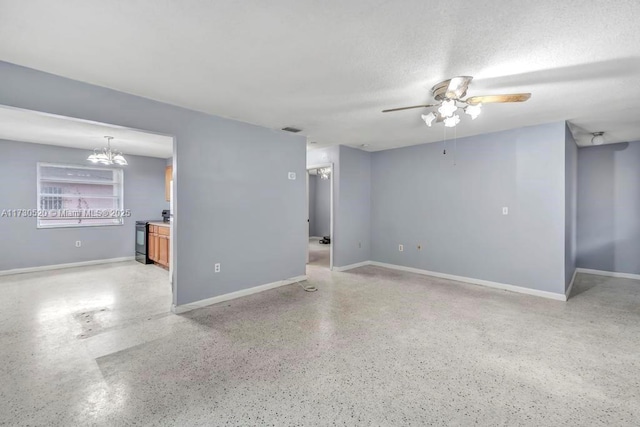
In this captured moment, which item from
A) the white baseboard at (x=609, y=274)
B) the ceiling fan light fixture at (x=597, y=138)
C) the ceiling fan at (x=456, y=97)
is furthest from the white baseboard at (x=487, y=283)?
the ceiling fan at (x=456, y=97)

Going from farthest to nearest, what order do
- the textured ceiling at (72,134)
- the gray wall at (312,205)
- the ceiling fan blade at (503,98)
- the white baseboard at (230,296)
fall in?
1. the gray wall at (312,205)
2. the textured ceiling at (72,134)
3. the white baseboard at (230,296)
4. the ceiling fan blade at (503,98)

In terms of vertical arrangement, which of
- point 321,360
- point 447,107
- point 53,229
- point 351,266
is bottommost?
point 321,360

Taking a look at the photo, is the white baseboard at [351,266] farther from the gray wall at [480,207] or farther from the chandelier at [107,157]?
the chandelier at [107,157]

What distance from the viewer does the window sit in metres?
5.39

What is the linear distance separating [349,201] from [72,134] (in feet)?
16.0

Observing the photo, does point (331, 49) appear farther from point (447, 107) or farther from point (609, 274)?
point (609, 274)

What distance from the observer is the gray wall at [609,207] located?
499 cm

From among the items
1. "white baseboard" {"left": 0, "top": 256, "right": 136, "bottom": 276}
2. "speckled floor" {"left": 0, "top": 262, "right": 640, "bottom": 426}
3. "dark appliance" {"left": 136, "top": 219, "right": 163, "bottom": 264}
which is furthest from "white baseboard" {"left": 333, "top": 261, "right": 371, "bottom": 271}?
"white baseboard" {"left": 0, "top": 256, "right": 136, "bottom": 276}

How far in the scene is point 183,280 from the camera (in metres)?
3.35

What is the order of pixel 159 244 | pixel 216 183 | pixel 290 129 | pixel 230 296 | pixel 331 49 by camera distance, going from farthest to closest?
pixel 159 244 → pixel 290 129 → pixel 230 296 → pixel 216 183 → pixel 331 49

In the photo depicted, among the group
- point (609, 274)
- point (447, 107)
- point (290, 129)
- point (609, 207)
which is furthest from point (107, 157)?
point (609, 274)

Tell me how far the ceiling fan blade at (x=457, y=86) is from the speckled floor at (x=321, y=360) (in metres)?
2.30

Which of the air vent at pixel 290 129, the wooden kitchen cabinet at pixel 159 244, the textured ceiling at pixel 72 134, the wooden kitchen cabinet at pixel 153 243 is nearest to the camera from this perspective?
the textured ceiling at pixel 72 134

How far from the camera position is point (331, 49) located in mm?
2074
